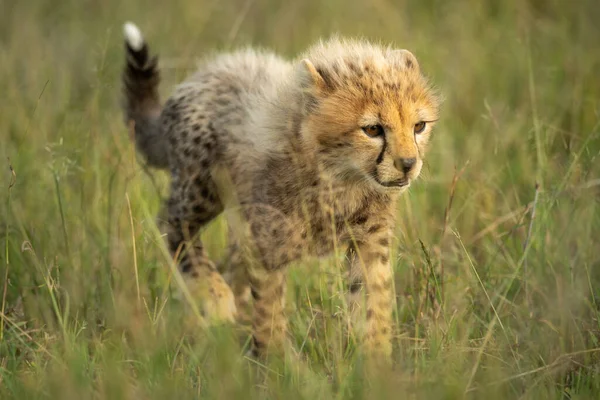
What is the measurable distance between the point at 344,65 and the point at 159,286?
1171 mm

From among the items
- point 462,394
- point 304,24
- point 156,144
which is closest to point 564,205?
point 462,394

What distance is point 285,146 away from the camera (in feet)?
→ 11.0

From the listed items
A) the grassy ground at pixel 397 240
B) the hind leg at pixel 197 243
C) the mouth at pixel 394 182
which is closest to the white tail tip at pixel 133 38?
the grassy ground at pixel 397 240

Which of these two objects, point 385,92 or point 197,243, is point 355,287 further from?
point 197,243

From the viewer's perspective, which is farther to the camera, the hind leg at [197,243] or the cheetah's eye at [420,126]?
the hind leg at [197,243]

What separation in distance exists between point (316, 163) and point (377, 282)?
1.55ft

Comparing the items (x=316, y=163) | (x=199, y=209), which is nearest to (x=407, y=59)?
(x=316, y=163)

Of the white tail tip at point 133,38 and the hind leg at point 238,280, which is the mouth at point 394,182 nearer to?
the hind leg at point 238,280

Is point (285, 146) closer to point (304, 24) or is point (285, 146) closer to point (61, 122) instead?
point (61, 122)

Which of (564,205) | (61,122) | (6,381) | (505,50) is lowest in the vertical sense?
(6,381)

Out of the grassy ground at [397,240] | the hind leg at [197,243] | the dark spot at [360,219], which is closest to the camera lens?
the grassy ground at [397,240]

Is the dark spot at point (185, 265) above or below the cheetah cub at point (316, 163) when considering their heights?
below

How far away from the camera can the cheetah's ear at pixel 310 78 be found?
3.21 metres

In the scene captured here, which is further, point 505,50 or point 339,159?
point 505,50
